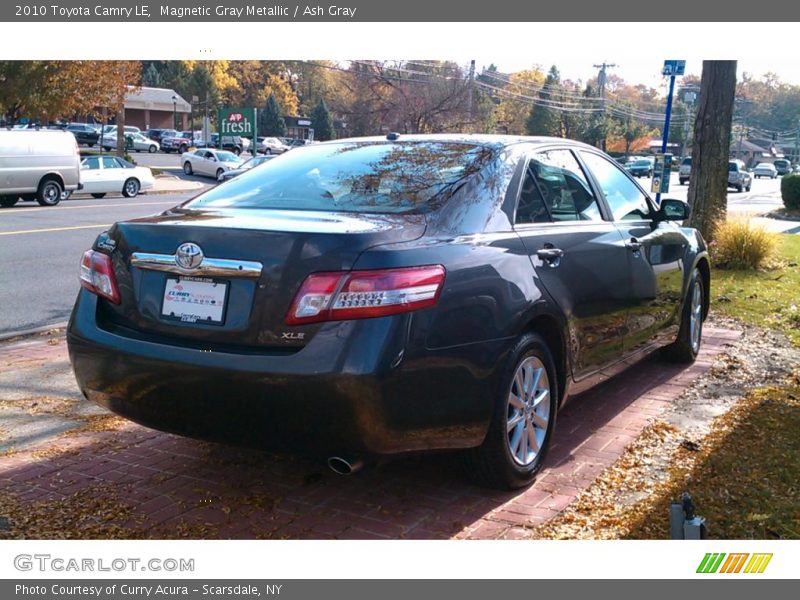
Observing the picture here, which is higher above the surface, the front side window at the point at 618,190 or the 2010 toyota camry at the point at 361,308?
the front side window at the point at 618,190

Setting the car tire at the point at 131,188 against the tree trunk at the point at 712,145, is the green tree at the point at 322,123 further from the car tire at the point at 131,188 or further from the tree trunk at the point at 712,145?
the tree trunk at the point at 712,145

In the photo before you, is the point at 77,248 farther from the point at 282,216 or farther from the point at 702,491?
the point at 702,491

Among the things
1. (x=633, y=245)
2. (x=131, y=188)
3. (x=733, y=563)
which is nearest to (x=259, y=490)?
(x=733, y=563)

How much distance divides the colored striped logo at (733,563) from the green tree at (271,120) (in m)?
84.2

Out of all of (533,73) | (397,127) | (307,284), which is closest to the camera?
(307,284)

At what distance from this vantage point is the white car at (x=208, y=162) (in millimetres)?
Result: 40562

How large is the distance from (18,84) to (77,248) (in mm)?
20389

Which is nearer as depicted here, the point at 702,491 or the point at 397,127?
the point at 702,491

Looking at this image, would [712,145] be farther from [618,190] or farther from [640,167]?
[640,167]

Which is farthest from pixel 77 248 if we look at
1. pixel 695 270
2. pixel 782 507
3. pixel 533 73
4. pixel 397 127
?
pixel 533 73

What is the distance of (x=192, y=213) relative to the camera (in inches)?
152

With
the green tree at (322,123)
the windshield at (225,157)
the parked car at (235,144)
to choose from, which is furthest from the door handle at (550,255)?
the green tree at (322,123)

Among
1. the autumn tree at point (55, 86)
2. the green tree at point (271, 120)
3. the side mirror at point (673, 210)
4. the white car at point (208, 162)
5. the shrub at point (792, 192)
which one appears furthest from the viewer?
the green tree at point (271, 120)

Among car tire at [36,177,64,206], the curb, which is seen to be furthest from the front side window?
car tire at [36,177,64,206]
